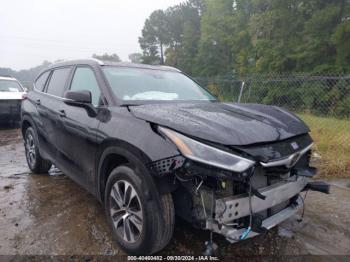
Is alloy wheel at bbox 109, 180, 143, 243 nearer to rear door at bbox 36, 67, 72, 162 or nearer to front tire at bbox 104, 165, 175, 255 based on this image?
front tire at bbox 104, 165, 175, 255

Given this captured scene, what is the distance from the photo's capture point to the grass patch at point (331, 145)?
15.9ft

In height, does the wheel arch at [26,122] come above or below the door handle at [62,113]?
below

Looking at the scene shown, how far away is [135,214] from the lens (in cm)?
238

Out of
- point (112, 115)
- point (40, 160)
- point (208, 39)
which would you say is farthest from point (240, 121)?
point (208, 39)

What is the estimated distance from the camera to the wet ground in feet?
8.70

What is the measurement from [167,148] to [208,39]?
4401 centimetres

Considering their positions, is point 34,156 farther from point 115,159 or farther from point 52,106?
point 115,159

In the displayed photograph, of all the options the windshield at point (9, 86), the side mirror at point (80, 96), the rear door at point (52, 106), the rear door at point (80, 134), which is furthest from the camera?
the windshield at point (9, 86)

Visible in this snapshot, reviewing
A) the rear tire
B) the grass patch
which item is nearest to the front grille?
the rear tire

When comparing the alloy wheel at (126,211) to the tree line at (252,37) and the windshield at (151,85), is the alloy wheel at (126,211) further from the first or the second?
the tree line at (252,37)

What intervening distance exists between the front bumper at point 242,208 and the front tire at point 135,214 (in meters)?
0.38

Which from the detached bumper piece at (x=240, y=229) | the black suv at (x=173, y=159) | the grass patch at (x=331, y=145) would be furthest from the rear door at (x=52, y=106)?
the grass patch at (x=331, y=145)

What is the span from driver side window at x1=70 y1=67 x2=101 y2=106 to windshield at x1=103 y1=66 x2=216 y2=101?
18 cm

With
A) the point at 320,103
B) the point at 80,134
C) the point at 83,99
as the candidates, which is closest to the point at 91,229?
the point at 80,134
